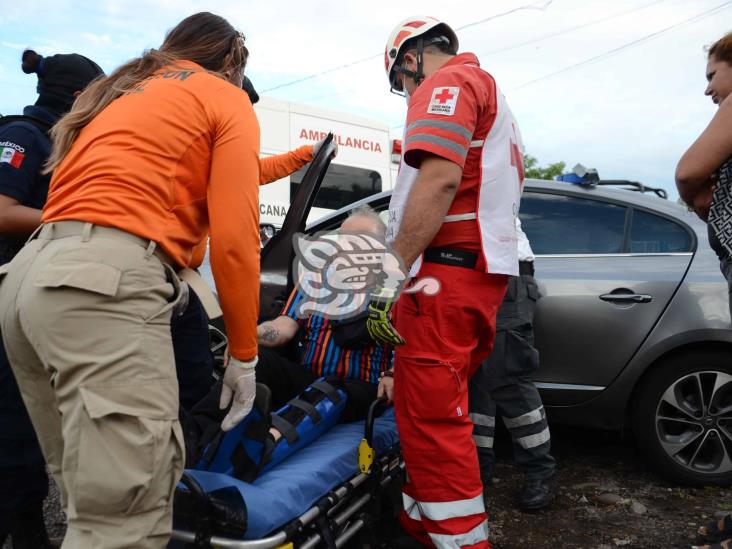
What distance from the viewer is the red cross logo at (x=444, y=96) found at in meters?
1.95

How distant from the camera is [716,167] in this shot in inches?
80.4

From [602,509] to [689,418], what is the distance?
601 mm

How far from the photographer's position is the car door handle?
10.2 ft

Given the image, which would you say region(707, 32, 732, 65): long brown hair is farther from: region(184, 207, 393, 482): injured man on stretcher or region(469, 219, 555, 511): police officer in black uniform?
region(184, 207, 393, 482): injured man on stretcher

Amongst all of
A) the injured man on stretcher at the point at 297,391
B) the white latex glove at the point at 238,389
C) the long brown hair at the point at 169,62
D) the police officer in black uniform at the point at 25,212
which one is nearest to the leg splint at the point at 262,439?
the injured man on stretcher at the point at 297,391

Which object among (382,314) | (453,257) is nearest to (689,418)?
(453,257)

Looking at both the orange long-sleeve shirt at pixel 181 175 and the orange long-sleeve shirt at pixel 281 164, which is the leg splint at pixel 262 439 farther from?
the orange long-sleeve shirt at pixel 281 164

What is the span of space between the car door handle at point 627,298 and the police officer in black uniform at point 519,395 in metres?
0.42

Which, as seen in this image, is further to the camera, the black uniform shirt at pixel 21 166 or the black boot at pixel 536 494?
the black boot at pixel 536 494

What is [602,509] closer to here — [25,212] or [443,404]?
[443,404]

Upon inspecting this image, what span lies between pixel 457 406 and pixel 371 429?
341 mm

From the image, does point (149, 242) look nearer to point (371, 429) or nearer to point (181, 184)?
point (181, 184)

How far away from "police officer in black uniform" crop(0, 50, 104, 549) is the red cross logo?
1354mm

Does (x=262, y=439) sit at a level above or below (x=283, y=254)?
below
